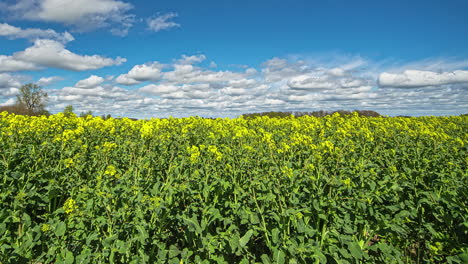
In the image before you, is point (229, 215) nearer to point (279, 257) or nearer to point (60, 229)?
point (279, 257)

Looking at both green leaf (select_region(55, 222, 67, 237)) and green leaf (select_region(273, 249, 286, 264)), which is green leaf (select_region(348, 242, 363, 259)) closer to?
green leaf (select_region(273, 249, 286, 264))

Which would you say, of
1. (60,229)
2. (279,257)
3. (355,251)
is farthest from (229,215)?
(60,229)

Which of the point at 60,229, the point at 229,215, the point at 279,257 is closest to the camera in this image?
the point at 279,257

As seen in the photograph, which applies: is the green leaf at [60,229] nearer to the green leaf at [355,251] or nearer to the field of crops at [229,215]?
the field of crops at [229,215]

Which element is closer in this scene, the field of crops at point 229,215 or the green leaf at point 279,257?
the green leaf at point 279,257

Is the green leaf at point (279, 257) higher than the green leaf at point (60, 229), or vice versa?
the green leaf at point (60, 229)

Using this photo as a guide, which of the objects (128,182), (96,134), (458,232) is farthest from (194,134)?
(458,232)

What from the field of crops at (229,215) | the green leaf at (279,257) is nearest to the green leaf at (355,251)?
the field of crops at (229,215)

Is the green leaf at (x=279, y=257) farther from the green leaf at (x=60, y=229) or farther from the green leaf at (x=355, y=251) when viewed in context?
the green leaf at (x=60, y=229)

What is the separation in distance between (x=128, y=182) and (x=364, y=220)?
3150 millimetres

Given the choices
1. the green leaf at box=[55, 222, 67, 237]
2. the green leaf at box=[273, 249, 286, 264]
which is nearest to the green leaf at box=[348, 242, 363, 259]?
the green leaf at box=[273, 249, 286, 264]

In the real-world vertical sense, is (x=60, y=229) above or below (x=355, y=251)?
above

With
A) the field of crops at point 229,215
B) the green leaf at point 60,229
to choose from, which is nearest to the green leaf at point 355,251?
the field of crops at point 229,215

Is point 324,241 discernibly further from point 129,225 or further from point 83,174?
point 83,174
